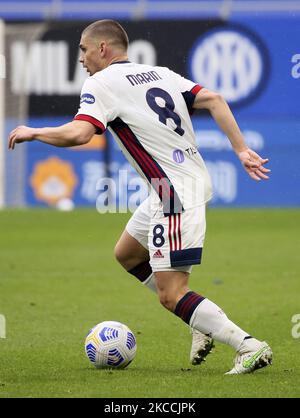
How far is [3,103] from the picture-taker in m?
21.7

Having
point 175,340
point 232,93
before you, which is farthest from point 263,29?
point 175,340

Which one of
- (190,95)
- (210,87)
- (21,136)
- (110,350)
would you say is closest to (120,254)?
(110,350)

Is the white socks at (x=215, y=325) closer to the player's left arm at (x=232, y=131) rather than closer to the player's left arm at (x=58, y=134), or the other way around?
the player's left arm at (x=232, y=131)

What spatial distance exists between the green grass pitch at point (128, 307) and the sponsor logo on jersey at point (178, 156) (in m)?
1.27

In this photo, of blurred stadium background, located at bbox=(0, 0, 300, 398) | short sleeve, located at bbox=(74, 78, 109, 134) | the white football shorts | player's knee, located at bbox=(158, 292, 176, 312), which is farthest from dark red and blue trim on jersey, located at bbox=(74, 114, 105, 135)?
blurred stadium background, located at bbox=(0, 0, 300, 398)

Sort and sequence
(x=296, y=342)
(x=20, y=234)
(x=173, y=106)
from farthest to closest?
(x=20, y=234) < (x=296, y=342) < (x=173, y=106)

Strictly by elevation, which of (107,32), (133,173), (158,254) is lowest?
(133,173)

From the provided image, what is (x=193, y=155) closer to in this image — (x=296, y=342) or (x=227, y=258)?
(x=296, y=342)

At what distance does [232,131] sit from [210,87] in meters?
15.4

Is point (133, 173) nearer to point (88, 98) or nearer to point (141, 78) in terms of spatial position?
point (141, 78)

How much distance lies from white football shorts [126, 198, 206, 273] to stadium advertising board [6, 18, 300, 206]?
1492 centimetres

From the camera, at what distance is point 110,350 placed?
6.47 meters

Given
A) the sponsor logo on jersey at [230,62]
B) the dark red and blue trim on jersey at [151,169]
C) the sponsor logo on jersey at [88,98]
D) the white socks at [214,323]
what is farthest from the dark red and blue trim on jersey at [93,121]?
the sponsor logo on jersey at [230,62]
